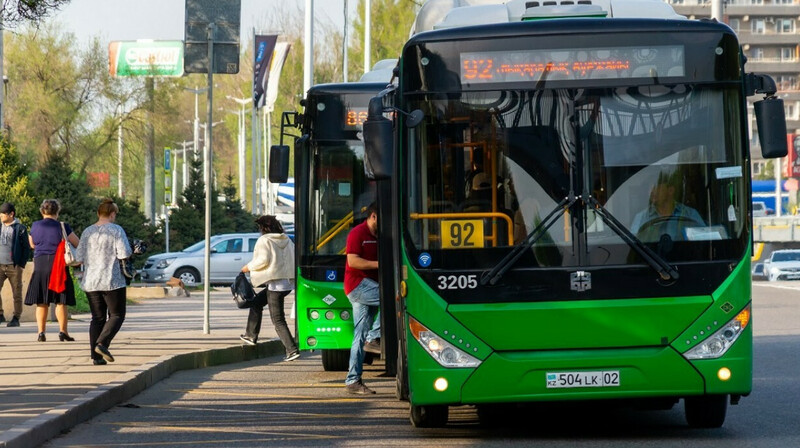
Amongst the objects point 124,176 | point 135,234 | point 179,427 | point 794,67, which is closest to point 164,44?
point 124,176

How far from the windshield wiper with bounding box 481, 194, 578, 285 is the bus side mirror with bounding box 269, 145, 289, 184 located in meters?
5.42

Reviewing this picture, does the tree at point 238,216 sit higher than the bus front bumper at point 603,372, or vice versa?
the tree at point 238,216

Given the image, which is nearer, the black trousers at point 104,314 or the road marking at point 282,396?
the road marking at point 282,396

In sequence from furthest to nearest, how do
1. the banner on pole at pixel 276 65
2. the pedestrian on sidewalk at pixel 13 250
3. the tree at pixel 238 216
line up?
the banner on pole at pixel 276 65 < the tree at pixel 238 216 < the pedestrian on sidewalk at pixel 13 250

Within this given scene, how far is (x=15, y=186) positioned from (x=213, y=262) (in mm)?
10035

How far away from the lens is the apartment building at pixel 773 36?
456 feet

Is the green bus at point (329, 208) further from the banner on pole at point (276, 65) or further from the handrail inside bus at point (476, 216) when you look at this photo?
the banner on pole at point (276, 65)

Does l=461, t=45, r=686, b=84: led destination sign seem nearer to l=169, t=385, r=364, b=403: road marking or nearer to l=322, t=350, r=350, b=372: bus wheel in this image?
l=169, t=385, r=364, b=403: road marking

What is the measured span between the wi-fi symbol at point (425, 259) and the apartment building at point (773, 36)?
133 m

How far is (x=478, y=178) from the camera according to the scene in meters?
10.4

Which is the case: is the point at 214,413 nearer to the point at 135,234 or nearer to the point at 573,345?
the point at 573,345

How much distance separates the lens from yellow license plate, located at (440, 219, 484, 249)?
10328 millimetres

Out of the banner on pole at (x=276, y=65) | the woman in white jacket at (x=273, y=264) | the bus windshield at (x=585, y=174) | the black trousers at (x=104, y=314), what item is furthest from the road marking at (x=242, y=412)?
the banner on pole at (x=276, y=65)

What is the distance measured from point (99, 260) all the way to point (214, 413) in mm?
3451
